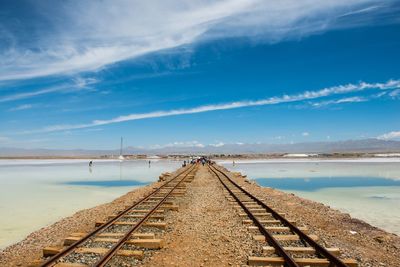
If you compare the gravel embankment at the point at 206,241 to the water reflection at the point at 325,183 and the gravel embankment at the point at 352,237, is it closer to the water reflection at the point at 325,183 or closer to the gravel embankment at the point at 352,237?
the gravel embankment at the point at 352,237

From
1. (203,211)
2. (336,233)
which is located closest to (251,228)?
(336,233)

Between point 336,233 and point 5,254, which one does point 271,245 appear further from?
point 5,254

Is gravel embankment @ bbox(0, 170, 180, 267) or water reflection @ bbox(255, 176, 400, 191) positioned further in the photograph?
water reflection @ bbox(255, 176, 400, 191)

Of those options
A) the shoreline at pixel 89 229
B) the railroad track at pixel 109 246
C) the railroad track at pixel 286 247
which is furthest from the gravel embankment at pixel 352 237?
the railroad track at pixel 109 246

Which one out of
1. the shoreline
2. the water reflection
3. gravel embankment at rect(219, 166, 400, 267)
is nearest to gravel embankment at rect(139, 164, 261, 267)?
gravel embankment at rect(219, 166, 400, 267)

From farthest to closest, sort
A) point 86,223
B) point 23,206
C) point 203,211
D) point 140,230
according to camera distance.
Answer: point 23,206 < point 203,211 < point 86,223 < point 140,230

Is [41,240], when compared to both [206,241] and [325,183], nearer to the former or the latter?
[206,241]

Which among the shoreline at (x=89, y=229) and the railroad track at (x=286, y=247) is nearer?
the railroad track at (x=286, y=247)

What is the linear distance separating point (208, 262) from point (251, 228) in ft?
9.95

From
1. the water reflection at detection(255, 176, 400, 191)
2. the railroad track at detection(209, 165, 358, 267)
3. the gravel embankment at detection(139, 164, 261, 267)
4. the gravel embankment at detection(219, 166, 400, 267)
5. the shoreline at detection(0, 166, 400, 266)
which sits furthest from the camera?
the water reflection at detection(255, 176, 400, 191)

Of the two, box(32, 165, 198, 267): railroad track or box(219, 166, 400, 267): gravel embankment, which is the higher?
box(32, 165, 198, 267): railroad track

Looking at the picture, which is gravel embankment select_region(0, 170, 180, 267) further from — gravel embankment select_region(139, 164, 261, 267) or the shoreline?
gravel embankment select_region(139, 164, 261, 267)

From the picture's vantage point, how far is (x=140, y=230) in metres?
10.9

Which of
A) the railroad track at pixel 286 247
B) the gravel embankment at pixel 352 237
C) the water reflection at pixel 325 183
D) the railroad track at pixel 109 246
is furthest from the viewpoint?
the water reflection at pixel 325 183
